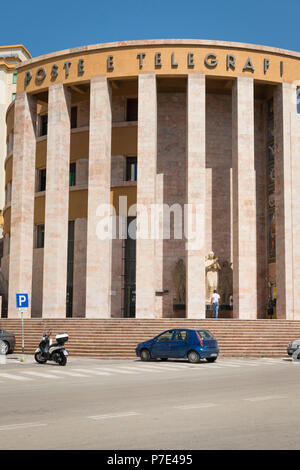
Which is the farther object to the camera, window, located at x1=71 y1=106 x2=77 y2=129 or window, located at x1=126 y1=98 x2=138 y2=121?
window, located at x1=71 y1=106 x2=77 y2=129

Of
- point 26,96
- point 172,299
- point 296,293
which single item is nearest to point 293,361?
point 296,293

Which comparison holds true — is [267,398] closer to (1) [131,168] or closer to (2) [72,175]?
(1) [131,168]

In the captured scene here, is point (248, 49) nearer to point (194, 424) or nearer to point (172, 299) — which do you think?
point (172, 299)

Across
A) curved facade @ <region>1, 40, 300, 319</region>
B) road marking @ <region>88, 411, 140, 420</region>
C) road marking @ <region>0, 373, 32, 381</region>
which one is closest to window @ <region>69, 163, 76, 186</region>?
curved facade @ <region>1, 40, 300, 319</region>

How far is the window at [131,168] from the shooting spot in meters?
41.0

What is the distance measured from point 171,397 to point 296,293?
24798 millimetres

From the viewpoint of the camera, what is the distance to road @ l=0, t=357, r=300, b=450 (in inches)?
310

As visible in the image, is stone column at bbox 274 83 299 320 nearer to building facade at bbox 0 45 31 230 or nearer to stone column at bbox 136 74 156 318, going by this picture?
stone column at bbox 136 74 156 318

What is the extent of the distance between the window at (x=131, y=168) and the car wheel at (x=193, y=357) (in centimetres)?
1991

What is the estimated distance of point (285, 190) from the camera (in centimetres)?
3672

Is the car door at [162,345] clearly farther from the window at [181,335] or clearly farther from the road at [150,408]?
the road at [150,408]

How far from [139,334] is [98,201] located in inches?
401

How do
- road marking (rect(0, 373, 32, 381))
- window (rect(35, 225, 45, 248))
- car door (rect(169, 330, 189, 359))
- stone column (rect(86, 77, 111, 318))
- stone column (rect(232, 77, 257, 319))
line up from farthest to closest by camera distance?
window (rect(35, 225, 45, 248)) → stone column (rect(86, 77, 111, 318)) → stone column (rect(232, 77, 257, 319)) → car door (rect(169, 330, 189, 359)) → road marking (rect(0, 373, 32, 381))
